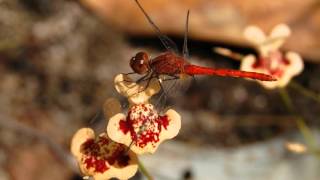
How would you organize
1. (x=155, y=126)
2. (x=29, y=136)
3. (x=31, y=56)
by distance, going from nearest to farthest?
(x=155, y=126) < (x=29, y=136) < (x=31, y=56)

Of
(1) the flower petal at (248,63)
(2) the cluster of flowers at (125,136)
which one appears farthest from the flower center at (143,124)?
(1) the flower petal at (248,63)

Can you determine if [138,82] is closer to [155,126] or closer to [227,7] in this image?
[155,126]

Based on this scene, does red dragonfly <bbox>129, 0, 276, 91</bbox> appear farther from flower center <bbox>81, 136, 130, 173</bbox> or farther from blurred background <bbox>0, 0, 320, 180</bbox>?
blurred background <bbox>0, 0, 320, 180</bbox>

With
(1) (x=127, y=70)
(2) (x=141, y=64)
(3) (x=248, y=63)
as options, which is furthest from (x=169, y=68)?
(1) (x=127, y=70)

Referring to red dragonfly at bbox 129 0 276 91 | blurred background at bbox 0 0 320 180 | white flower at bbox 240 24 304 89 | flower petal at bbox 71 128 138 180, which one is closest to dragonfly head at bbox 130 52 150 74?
red dragonfly at bbox 129 0 276 91

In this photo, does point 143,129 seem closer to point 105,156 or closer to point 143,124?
point 143,124

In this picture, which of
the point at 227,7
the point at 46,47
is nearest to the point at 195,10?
the point at 227,7

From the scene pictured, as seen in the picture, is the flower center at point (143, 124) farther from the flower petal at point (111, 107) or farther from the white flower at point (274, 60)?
the white flower at point (274, 60)
